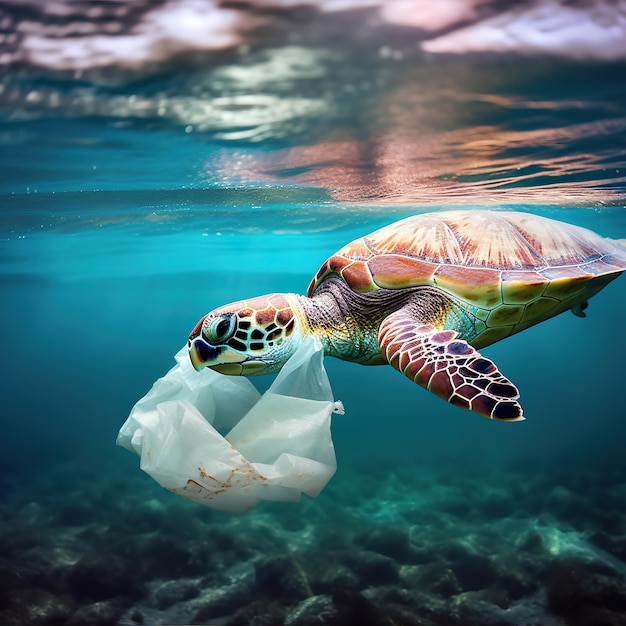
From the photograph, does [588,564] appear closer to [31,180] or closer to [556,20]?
[556,20]

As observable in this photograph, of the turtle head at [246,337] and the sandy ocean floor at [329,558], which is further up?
the turtle head at [246,337]

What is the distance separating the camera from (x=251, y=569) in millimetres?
4297

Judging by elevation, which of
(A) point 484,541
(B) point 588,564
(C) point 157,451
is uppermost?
(C) point 157,451

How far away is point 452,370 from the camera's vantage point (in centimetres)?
215

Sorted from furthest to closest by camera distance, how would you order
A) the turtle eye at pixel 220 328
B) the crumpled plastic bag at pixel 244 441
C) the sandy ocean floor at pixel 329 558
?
the sandy ocean floor at pixel 329 558 < the turtle eye at pixel 220 328 < the crumpled plastic bag at pixel 244 441

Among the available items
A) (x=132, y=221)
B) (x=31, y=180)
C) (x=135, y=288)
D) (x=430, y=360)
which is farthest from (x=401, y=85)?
(x=135, y=288)

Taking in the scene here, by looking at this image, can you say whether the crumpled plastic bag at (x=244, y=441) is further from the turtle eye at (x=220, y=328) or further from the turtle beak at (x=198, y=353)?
the turtle eye at (x=220, y=328)

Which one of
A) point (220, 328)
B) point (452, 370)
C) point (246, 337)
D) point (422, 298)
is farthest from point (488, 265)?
point (220, 328)

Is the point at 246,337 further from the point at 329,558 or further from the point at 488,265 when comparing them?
the point at 329,558

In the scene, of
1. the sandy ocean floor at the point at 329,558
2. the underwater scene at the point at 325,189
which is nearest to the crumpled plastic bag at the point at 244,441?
the underwater scene at the point at 325,189

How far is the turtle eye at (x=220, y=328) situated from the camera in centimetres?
258

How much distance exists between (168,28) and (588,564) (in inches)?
211

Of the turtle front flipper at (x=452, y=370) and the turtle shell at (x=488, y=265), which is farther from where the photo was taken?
the turtle shell at (x=488, y=265)

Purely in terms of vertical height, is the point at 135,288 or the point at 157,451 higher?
the point at 157,451
